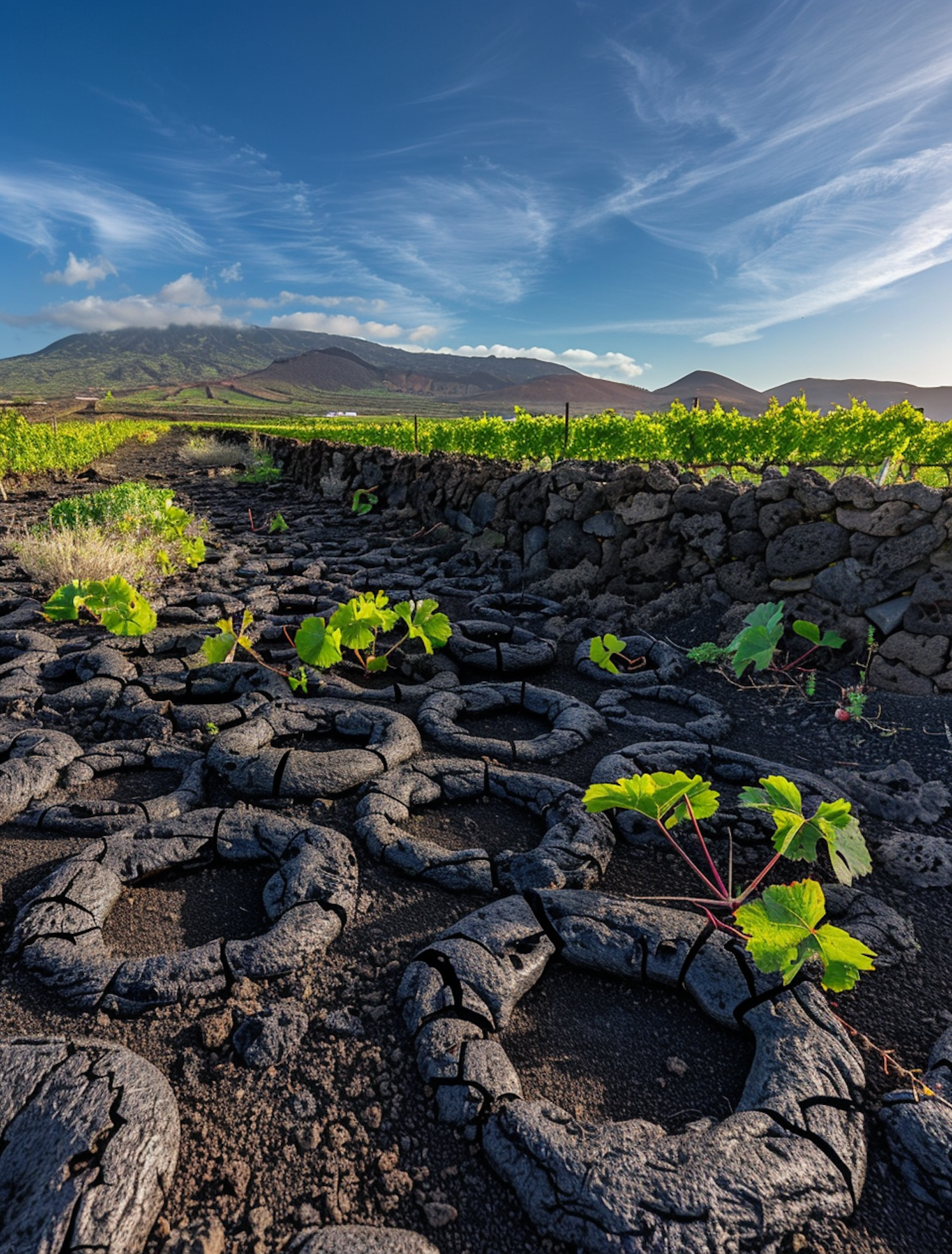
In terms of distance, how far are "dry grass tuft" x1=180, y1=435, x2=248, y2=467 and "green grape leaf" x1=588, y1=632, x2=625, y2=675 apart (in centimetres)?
2163

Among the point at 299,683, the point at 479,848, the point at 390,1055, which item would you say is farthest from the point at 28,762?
the point at 390,1055

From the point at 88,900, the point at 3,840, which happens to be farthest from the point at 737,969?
the point at 3,840

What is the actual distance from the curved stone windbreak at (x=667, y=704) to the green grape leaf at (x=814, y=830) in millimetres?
1513

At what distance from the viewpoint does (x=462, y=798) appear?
135 inches

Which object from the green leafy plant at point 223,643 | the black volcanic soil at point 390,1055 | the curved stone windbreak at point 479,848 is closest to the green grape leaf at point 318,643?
the green leafy plant at point 223,643

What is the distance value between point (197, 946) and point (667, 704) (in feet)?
11.2

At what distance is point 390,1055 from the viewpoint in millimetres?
1987

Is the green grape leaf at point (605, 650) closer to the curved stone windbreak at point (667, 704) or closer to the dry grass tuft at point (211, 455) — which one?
the curved stone windbreak at point (667, 704)

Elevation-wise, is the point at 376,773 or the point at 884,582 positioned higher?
the point at 884,582

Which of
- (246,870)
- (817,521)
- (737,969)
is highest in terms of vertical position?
(817,521)

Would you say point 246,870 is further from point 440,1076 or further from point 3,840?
point 440,1076

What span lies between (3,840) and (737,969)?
10.7 feet

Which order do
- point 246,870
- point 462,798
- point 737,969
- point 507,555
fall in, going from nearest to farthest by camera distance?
point 737,969, point 246,870, point 462,798, point 507,555

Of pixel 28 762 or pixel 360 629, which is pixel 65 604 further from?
pixel 360 629
